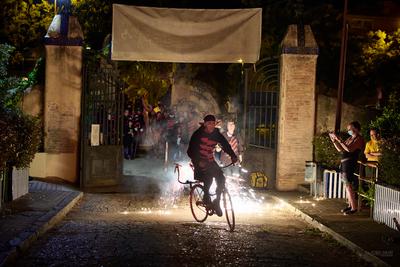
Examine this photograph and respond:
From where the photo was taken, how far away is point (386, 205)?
406 inches

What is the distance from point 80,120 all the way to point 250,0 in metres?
17.8

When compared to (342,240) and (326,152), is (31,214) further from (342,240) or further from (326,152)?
(326,152)

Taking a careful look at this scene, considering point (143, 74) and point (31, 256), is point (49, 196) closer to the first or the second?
point (31, 256)

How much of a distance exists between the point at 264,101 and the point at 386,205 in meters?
6.07

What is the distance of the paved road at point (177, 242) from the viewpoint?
7.69 m

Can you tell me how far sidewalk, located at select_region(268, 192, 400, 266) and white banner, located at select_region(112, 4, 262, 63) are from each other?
4.20m

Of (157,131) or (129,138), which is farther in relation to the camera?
(157,131)

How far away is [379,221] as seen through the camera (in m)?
10.5

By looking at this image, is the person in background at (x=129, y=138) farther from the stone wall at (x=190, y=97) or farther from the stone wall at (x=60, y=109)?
the stone wall at (x=190, y=97)

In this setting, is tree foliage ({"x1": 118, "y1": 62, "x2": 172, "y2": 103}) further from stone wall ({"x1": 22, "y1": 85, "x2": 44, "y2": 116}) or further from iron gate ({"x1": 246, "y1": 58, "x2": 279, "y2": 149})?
iron gate ({"x1": 246, "y1": 58, "x2": 279, "y2": 149})

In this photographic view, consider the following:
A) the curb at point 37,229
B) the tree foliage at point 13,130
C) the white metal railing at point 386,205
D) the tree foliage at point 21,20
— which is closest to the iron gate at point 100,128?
the tree foliage at point 13,130

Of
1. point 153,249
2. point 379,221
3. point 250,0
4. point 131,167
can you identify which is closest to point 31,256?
point 153,249

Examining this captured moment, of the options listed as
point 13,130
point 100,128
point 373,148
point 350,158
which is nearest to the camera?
point 13,130

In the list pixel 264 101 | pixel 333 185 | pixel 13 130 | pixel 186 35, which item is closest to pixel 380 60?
pixel 264 101
